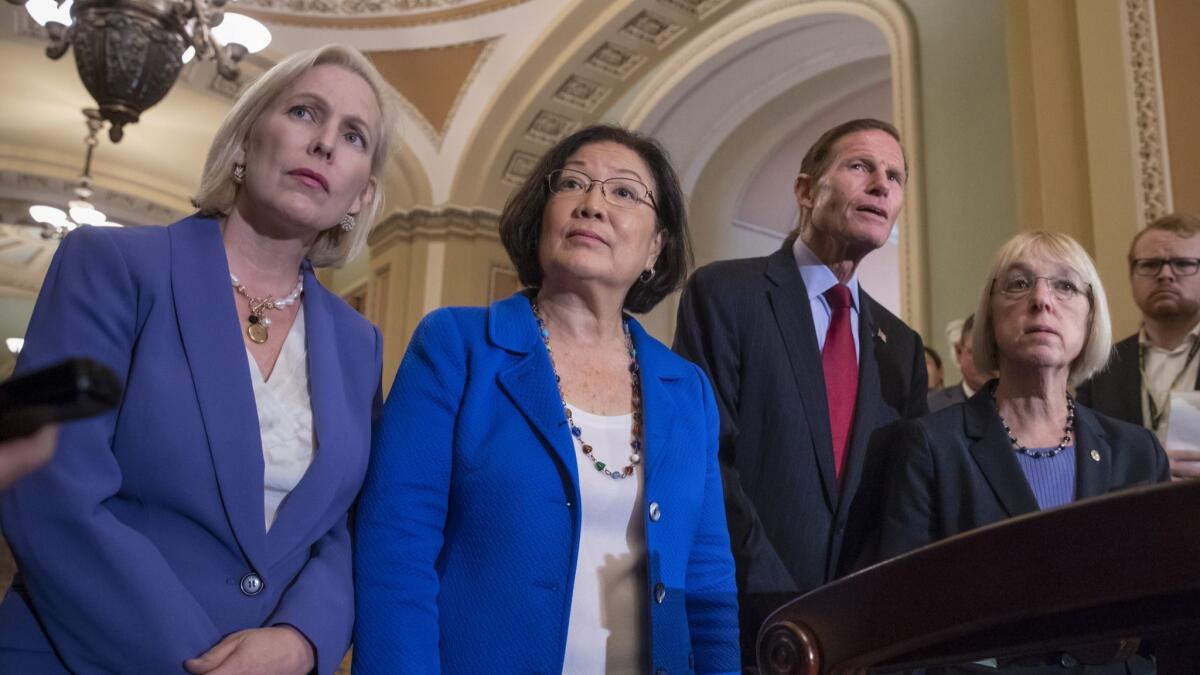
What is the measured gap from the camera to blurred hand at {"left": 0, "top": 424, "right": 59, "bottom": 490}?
1.72 feet

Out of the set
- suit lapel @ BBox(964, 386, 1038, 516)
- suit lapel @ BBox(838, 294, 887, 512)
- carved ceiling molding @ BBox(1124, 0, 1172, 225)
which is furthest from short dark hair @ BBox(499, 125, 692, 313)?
carved ceiling molding @ BBox(1124, 0, 1172, 225)

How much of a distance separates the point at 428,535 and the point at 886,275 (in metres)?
11.1

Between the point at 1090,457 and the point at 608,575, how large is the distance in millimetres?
983

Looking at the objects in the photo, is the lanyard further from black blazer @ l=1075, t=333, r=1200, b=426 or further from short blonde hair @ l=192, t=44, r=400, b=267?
short blonde hair @ l=192, t=44, r=400, b=267

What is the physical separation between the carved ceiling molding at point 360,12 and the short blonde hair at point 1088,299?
25.4 ft

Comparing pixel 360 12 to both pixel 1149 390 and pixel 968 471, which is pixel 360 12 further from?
pixel 968 471

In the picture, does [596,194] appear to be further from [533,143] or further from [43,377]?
[533,143]

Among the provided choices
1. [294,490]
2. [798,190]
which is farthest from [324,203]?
[798,190]

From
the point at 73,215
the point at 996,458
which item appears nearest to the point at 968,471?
the point at 996,458

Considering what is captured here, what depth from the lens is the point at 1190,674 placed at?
2.20ft

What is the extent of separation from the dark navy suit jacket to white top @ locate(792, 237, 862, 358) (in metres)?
1.08

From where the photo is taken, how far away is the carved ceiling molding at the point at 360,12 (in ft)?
30.2

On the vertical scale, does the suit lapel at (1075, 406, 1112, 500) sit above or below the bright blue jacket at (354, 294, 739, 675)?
above

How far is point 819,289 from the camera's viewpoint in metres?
2.21
